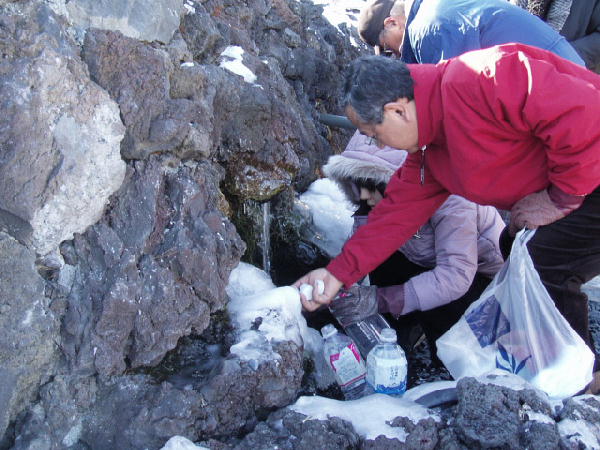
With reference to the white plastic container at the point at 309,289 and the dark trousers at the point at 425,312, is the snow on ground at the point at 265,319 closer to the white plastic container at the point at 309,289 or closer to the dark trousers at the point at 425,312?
the white plastic container at the point at 309,289

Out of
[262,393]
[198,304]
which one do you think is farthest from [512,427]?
[198,304]

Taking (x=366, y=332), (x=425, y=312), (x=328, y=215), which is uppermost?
(x=366, y=332)

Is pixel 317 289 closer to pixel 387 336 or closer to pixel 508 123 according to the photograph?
pixel 387 336

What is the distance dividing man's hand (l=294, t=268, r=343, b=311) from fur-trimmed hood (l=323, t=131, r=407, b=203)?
0.55 metres

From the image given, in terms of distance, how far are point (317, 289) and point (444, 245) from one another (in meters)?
0.64

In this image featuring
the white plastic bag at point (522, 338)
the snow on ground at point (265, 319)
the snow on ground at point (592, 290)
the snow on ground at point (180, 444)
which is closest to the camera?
the snow on ground at point (180, 444)

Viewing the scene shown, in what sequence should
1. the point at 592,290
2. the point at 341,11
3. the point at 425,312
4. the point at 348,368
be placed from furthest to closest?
1. the point at 341,11
2. the point at 592,290
3. the point at 425,312
4. the point at 348,368

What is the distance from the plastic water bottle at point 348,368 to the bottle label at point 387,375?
10 centimetres

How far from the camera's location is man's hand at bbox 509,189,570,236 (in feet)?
6.64

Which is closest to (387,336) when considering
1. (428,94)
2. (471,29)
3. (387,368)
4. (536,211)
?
(387,368)

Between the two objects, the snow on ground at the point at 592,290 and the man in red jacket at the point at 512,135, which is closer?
the man in red jacket at the point at 512,135

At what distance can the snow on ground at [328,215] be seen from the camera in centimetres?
344

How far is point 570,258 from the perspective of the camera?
2.22m

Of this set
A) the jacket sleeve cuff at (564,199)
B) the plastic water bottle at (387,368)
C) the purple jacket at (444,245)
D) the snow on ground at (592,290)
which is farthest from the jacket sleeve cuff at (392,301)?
the snow on ground at (592,290)
